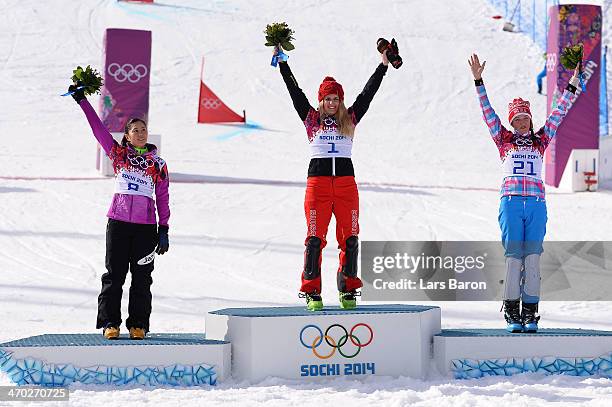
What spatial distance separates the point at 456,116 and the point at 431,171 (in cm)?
460

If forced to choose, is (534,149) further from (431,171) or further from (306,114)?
(431,171)

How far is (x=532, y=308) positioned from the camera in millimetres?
6105

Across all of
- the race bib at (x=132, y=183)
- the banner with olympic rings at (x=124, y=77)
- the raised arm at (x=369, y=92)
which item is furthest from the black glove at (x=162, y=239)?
the banner with olympic rings at (x=124, y=77)

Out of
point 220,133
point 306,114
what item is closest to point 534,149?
point 306,114

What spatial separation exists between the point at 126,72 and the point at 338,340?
35.4 feet

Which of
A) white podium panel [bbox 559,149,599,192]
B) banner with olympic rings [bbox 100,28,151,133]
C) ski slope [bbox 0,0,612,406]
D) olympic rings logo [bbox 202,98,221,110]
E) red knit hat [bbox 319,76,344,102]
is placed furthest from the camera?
olympic rings logo [bbox 202,98,221,110]

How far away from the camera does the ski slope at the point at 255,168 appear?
797cm

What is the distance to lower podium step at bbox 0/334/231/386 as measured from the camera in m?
5.47

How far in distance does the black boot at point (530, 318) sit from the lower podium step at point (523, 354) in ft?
0.73

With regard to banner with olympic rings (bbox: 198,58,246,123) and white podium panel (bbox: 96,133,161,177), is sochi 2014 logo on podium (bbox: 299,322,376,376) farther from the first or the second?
banner with olympic rings (bbox: 198,58,246,123)

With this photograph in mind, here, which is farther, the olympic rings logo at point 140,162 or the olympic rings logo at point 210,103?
the olympic rings logo at point 210,103

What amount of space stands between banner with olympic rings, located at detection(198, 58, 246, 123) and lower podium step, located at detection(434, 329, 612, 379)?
49.1 feet

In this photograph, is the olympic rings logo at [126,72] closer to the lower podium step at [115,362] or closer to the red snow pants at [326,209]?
the red snow pants at [326,209]

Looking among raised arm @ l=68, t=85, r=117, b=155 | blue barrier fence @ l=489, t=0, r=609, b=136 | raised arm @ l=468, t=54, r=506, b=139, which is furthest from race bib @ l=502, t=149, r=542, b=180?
blue barrier fence @ l=489, t=0, r=609, b=136
